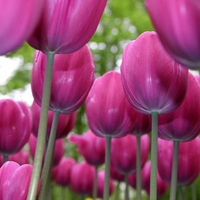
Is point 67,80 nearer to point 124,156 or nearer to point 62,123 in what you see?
point 62,123

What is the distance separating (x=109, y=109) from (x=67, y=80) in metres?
0.07

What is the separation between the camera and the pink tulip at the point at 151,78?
1.16ft

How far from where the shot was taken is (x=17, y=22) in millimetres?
256

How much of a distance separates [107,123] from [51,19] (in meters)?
0.16

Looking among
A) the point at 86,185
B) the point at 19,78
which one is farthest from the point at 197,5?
the point at 19,78

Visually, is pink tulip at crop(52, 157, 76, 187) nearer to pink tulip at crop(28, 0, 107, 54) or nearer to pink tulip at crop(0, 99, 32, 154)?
pink tulip at crop(0, 99, 32, 154)

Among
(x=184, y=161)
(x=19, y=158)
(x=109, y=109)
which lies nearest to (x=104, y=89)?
(x=109, y=109)

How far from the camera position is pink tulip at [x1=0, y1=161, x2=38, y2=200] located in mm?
332

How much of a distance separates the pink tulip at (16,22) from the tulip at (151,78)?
0.38 feet

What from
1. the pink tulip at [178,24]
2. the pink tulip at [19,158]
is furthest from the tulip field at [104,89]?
the pink tulip at [19,158]

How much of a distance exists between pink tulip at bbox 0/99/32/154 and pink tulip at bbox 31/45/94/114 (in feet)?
0.34

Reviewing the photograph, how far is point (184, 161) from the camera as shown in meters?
0.52

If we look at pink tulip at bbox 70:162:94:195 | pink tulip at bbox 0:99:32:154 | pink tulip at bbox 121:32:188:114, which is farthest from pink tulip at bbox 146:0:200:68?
pink tulip at bbox 70:162:94:195

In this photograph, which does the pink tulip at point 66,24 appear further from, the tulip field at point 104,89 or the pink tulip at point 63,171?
the pink tulip at point 63,171
